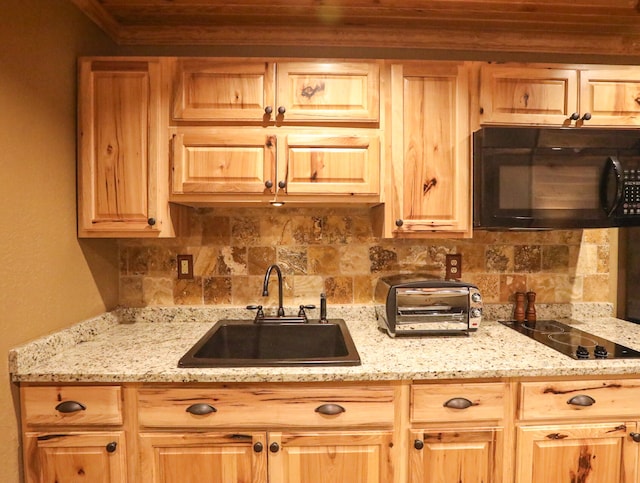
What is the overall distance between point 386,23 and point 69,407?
2.12 m

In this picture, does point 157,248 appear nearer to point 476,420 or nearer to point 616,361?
point 476,420

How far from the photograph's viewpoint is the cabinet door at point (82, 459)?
1272 millimetres

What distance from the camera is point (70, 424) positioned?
1.27 m

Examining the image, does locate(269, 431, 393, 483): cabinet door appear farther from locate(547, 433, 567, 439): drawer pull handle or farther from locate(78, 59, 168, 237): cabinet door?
locate(78, 59, 168, 237): cabinet door

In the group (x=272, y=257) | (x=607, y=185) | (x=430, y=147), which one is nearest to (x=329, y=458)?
(x=272, y=257)

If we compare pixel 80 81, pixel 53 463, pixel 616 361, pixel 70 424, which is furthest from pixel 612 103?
pixel 53 463

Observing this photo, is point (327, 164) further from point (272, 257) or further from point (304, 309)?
point (304, 309)

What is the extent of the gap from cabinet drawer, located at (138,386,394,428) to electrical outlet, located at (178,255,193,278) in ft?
2.42

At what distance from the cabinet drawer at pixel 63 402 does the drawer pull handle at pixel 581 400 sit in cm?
160

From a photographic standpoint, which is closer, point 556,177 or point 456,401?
point 456,401

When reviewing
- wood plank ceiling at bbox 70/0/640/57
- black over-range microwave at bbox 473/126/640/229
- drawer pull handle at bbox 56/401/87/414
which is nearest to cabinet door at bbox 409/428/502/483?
black over-range microwave at bbox 473/126/640/229

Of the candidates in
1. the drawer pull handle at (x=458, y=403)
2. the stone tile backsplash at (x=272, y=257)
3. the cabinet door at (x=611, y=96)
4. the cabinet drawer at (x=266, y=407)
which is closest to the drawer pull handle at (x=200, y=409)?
the cabinet drawer at (x=266, y=407)

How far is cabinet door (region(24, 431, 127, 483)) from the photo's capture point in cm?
127

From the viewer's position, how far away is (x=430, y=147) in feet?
5.34
